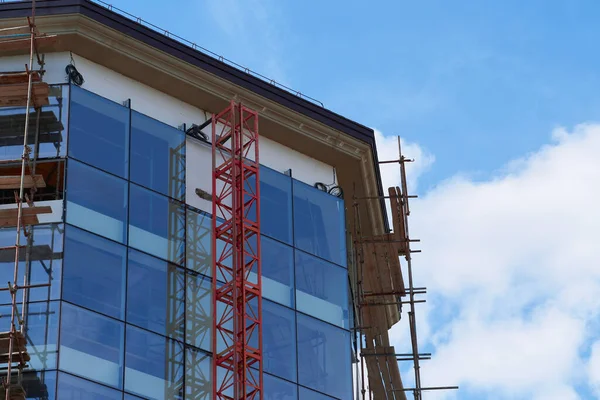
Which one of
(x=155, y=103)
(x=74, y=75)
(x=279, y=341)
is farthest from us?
(x=155, y=103)

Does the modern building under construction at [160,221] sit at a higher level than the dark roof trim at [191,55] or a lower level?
lower

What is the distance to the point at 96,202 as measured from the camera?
39.3 metres

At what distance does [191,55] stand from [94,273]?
Answer: 908 centimetres

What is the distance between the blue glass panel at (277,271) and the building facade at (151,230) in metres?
0.04

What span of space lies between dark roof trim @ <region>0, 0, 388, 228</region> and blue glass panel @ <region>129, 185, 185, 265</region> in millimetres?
5250

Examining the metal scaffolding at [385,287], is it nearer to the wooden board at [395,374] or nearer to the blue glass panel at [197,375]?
the wooden board at [395,374]

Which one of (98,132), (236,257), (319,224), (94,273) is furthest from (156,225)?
(319,224)

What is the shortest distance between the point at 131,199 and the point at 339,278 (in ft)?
27.7

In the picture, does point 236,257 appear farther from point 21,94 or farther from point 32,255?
point 21,94

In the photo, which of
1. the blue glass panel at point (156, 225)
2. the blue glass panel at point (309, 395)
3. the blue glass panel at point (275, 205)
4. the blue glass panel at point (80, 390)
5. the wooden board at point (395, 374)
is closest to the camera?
the blue glass panel at point (80, 390)

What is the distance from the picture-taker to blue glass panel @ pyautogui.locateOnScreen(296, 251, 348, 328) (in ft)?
143

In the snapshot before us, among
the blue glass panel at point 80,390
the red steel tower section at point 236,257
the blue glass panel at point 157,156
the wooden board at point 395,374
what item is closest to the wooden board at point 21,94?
the blue glass panel at point 157,156

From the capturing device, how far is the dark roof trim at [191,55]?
4153 centimetres

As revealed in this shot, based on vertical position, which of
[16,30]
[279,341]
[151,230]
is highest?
[16,30]
